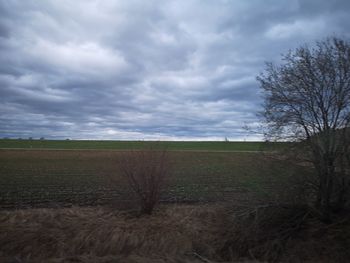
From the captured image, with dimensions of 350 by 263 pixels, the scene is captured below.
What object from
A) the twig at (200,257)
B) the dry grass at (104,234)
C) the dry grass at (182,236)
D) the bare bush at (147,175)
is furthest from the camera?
the bare bush at (147,175)

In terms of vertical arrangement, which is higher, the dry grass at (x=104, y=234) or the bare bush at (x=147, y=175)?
the bare bush at (x=147, y=175)

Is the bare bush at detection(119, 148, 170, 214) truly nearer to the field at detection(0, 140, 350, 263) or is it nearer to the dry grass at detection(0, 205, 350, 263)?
the field at detection(0, 140, 350, 263)

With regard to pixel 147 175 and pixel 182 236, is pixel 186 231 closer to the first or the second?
pixel 182 236

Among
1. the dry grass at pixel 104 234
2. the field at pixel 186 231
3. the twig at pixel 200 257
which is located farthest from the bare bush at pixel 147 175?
the twig at pixel 200 257

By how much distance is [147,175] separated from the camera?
13180 mm

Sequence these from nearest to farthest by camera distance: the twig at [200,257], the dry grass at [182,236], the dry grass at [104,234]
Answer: the twig at [200,257], the dry grass at [182,236], the dry grass at [104,234]

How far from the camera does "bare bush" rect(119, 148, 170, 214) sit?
13.2 m

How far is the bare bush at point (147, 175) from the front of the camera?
43.2 ft

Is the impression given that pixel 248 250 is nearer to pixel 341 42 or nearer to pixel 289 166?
pixel 289 166

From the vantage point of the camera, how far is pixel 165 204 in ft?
49.2

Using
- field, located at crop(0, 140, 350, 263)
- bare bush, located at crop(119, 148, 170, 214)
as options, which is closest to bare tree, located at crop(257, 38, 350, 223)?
field, located at crop(0, 140, 350, 263)

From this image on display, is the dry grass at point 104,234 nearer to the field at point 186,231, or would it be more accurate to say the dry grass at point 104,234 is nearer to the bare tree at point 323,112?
the field at point 186,231

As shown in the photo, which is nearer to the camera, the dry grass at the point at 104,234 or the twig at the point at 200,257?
the twig at the point at 200,257

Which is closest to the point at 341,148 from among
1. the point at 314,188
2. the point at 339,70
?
the point at 314,188
